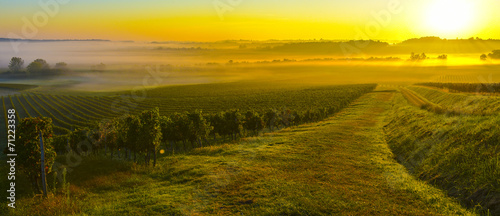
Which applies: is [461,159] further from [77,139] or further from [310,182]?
[77,139]

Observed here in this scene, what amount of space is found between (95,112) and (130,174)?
382 feet

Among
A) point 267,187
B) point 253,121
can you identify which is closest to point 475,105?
point 253,121

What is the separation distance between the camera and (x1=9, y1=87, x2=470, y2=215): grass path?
2319cm

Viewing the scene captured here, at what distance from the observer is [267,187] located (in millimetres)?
27875

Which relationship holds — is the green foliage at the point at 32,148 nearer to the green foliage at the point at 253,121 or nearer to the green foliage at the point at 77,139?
the green foliage at the point at 77,139

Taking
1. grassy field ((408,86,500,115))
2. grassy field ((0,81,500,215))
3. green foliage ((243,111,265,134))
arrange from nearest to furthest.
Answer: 1. grassy field ((0,81,500,215))
2. grassy field ((408,86,500,115))
3. green foliage ((243,111,265,134))

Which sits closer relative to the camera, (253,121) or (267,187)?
(267,187)

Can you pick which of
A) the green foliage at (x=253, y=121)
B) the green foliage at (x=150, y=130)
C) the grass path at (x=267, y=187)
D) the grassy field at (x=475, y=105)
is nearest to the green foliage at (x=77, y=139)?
the green foliage at (x=150, y=130)

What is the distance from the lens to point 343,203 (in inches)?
924

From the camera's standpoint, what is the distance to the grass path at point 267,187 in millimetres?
23188

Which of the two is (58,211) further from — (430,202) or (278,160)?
(430,202)

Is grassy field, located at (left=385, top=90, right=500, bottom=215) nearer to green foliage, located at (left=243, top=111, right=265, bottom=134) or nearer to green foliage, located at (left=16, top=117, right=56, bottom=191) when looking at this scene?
green foliage, located at (left=16, top=117, right=56, bottom=191)

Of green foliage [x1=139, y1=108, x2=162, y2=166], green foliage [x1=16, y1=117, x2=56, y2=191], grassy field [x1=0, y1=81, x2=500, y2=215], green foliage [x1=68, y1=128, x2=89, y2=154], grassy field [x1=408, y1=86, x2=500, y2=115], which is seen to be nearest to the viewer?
grassy field [x1=0, y1=81, x2=500, y2=215]

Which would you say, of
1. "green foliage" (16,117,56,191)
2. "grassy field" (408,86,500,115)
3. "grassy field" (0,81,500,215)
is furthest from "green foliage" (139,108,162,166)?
"grassy field" (408,86,500,115)
